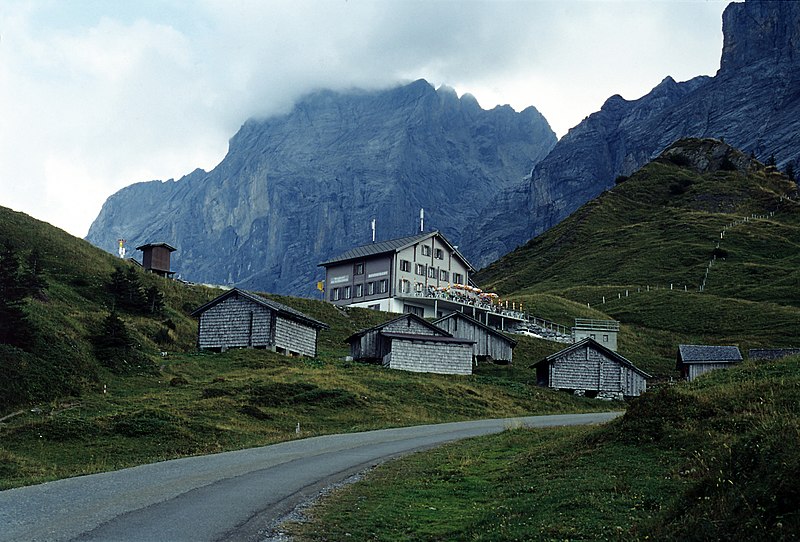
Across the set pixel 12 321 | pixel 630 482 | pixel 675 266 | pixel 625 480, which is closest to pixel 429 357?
pixel 12 321

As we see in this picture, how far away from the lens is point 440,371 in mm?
69375

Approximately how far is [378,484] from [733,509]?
12.5 meters

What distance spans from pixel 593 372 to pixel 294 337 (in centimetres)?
2373

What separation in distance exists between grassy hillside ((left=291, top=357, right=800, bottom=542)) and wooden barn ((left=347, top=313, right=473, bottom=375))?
38.0m

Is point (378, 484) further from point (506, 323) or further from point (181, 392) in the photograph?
point (506, 323)

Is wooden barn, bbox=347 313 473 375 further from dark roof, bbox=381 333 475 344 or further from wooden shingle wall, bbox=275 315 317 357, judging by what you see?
wooden shingle wall, bbox=275 315 317 357

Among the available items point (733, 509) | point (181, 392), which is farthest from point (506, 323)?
point (733, 509)

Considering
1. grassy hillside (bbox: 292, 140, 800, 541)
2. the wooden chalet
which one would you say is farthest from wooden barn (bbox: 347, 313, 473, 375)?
grassy hillside (bbox: 292, 140, 800, 541)

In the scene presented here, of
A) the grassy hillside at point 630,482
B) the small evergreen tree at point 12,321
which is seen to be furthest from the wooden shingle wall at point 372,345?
the grassy hillside at point 630,482

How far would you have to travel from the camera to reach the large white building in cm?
10119

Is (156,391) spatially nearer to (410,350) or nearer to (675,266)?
(410,350)

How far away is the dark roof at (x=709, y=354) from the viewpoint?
6819cm

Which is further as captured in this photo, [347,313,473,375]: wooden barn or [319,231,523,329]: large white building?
[319,231,523,329]: large white building

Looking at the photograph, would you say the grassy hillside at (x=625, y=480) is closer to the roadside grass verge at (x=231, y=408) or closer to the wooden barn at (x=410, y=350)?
the roadside grass verge at (x=231, y=408)
